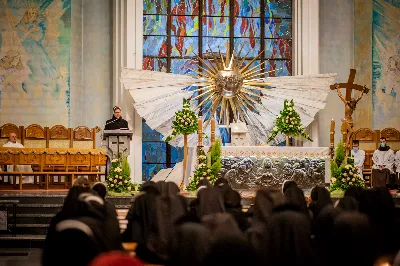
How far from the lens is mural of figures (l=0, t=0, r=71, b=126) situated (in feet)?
63.0

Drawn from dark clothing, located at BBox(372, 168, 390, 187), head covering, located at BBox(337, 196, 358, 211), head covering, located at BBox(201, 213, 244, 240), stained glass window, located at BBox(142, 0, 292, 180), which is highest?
stained glass window, located at BBox(142, 0, 292, 180)

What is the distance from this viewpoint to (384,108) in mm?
20484

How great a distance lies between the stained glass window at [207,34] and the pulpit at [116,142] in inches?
166

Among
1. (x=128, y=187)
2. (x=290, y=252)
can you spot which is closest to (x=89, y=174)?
(x=128, y=187)

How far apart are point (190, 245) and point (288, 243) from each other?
0.89m

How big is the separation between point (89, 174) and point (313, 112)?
6.37 meters

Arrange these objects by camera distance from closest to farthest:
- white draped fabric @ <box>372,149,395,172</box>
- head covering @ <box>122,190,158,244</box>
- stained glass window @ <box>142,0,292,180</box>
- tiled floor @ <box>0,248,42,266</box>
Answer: head covering @ <box>122,190,158,244</box> → tiled floor @ <box>0,248,42,266</box> → white draped fabric @ <box>372,149,395,172</box> → stained glass window @ <box>142,0,292,180</box>

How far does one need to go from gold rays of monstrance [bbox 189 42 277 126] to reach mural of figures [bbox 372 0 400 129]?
3018mm

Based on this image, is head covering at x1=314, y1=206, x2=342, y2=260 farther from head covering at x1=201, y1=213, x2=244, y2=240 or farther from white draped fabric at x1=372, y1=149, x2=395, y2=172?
white draped fabric at x1=372, y1=149, x2=395, y2=172

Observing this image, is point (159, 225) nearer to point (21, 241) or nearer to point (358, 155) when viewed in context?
point (21, 241)

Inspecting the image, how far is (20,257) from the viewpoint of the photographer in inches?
474

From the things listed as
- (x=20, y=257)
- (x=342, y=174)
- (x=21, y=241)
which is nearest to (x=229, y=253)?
(x=20, y=257)

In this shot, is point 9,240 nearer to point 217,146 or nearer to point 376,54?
point 217,146

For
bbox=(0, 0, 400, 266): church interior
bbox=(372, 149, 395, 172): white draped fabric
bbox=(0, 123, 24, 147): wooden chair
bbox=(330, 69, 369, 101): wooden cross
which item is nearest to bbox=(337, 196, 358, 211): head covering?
bbox=(0, 0, 400, 266): church interior
